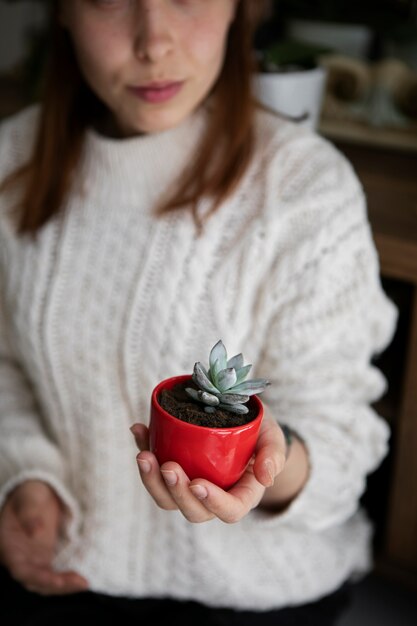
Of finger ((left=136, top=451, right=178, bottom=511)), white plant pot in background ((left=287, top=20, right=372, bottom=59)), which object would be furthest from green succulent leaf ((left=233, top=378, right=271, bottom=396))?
white plant pot in background ((left=287, top=20, right=372, bottom=59))

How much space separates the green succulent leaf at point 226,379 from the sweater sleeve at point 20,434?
1.70 feet

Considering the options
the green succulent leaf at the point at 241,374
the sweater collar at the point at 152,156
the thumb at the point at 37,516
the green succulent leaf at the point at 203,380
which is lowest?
the thumb at the point at 37,516

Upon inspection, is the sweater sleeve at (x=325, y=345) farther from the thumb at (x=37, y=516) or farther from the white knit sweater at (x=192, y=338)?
the thumb at (x=37, y=516)

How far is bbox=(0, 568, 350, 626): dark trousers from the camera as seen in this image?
0.96 metres

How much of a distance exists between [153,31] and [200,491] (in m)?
0.53

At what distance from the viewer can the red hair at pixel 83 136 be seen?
98cm

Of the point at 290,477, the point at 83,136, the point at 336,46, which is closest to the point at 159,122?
the point at 83,136

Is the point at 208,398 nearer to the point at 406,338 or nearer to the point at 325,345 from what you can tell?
the point at 325,345

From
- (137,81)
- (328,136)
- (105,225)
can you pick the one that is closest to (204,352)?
(105,225)

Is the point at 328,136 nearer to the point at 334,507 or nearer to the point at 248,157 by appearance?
the point at 248,157

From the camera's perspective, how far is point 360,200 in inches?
38.1

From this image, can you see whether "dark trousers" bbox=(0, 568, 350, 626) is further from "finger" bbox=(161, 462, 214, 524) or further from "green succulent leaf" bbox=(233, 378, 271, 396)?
"green succulent leaf" bbox=(233, 378, 271, 396)

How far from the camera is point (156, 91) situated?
91 cm

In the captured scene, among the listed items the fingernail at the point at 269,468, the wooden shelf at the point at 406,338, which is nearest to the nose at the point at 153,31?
the wooden shelf at the point at 406,338
